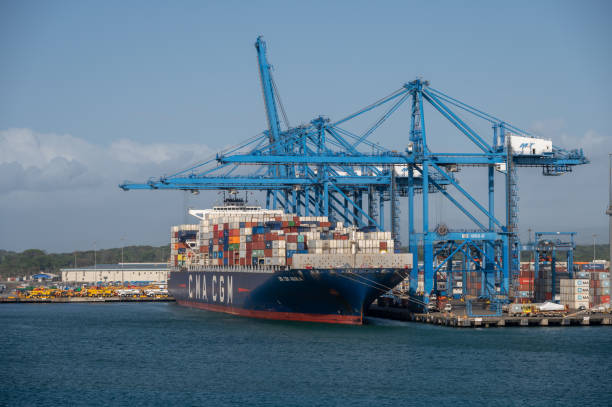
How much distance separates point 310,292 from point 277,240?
233 inches

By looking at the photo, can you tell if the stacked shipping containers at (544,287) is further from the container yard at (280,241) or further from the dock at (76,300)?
the dock at (76,300)

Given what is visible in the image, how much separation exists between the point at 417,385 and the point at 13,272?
171m

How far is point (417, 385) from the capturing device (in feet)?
115

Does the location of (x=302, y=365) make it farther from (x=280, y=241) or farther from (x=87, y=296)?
(x=87, y=296)

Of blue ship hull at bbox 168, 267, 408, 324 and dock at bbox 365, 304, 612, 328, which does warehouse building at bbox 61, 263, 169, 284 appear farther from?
dock at bbox 365, 304, 612, 328

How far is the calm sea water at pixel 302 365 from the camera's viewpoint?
33094mm

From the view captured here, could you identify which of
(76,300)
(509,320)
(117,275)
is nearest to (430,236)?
(509,320)

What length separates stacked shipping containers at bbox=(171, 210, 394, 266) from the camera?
5506 cm

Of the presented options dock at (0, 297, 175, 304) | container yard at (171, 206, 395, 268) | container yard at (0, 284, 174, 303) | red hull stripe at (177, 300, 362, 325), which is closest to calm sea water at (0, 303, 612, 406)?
Result: red hull stripe at (177, 300, 362, 325)

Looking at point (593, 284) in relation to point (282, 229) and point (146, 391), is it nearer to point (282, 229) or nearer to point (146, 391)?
point (282, 229)

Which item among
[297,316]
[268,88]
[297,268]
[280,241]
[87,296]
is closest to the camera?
[297,268]

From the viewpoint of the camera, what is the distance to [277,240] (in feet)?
191

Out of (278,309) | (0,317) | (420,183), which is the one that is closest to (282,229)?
(278,309)

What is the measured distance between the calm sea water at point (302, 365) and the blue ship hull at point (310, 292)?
1.28 m
